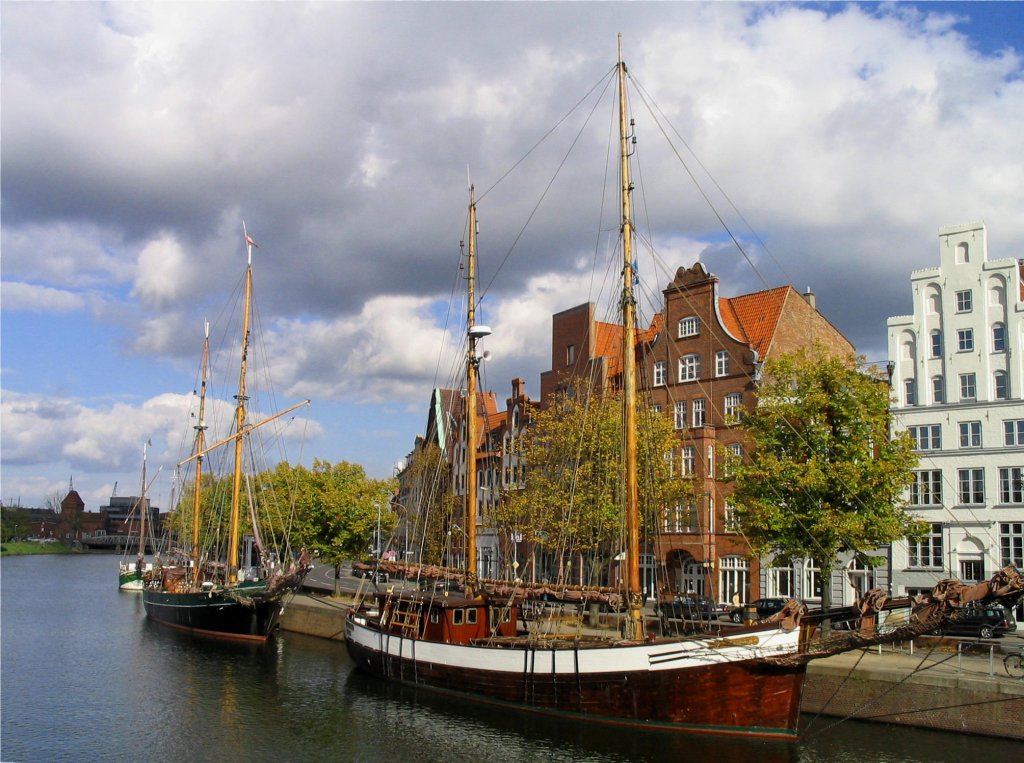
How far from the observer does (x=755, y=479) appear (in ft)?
128

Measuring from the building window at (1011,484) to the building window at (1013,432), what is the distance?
129cm

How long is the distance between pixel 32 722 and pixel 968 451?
45.1 meters

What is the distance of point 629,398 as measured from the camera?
3316cm

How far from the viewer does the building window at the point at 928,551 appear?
48969 mm

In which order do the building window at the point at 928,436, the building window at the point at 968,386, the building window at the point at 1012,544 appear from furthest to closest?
1. the building window at the point at 928,436
2. the building window at the point at 968,386
3. the building window at the point at 1012,544

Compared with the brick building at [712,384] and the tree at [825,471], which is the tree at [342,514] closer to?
the brick building at [712,384]

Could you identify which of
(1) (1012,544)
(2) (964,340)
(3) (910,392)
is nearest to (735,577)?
(3) (910,392)

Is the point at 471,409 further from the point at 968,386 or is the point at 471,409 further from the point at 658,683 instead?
the point at 968,386

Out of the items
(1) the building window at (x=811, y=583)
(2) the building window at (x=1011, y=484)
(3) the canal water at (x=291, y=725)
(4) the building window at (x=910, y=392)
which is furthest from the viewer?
(1) the building window at (x=811, y=583)

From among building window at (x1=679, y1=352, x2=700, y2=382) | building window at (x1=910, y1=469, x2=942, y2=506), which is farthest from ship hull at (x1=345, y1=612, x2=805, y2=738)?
building window at (x1=679, y1=352, x2=700, y2=382)

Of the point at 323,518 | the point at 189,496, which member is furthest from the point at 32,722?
the point at 189,496

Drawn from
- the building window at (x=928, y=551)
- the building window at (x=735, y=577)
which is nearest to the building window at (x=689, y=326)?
the building window at (x=735, y=577)

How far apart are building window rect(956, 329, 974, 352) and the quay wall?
21256 mm

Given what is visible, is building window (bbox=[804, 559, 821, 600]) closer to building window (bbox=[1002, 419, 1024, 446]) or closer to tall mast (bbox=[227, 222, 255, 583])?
building window (bbox=[1002, 419, 1024, 446])
